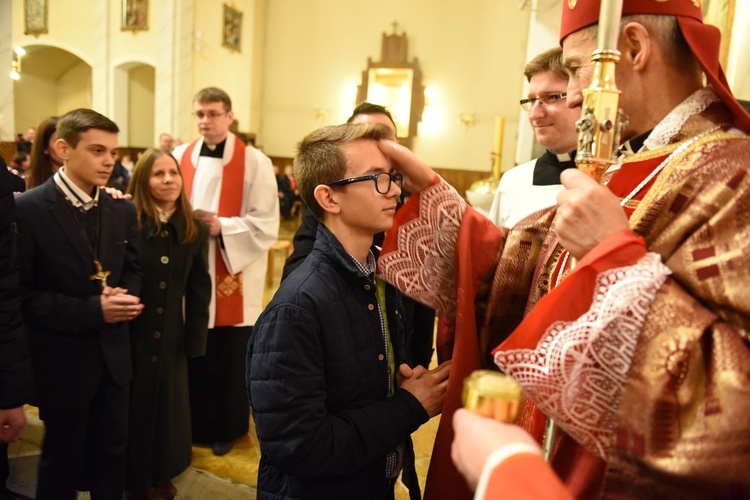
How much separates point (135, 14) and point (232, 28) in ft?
7.14

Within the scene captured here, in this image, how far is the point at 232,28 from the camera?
41.6 feet

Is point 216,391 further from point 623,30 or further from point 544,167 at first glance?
point 623,30

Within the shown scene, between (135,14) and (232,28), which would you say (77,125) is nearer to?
(135,14)

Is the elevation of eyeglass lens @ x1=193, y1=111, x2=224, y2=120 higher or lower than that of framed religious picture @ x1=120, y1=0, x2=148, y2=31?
lower

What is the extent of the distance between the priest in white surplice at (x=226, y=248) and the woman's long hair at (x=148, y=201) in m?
0.44

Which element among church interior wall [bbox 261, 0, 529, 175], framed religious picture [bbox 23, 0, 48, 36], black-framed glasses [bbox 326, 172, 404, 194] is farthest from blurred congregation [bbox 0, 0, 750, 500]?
framed religious picture [bbox 23, 0, 48, 36]

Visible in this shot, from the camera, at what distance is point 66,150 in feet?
7.89

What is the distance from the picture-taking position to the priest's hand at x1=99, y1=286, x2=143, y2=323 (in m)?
2.25

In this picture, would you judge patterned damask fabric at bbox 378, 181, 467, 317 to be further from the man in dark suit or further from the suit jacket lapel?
the suit jacket lapel

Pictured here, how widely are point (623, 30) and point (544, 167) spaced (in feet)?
5.52

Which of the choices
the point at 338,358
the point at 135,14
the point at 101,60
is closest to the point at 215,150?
the point at 338,358

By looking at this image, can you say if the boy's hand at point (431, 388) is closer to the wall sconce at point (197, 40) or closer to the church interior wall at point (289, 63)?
the church interior wall at point (289, 63)

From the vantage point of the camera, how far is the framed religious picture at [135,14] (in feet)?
36.6

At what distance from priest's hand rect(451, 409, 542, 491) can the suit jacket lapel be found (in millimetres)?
2033
